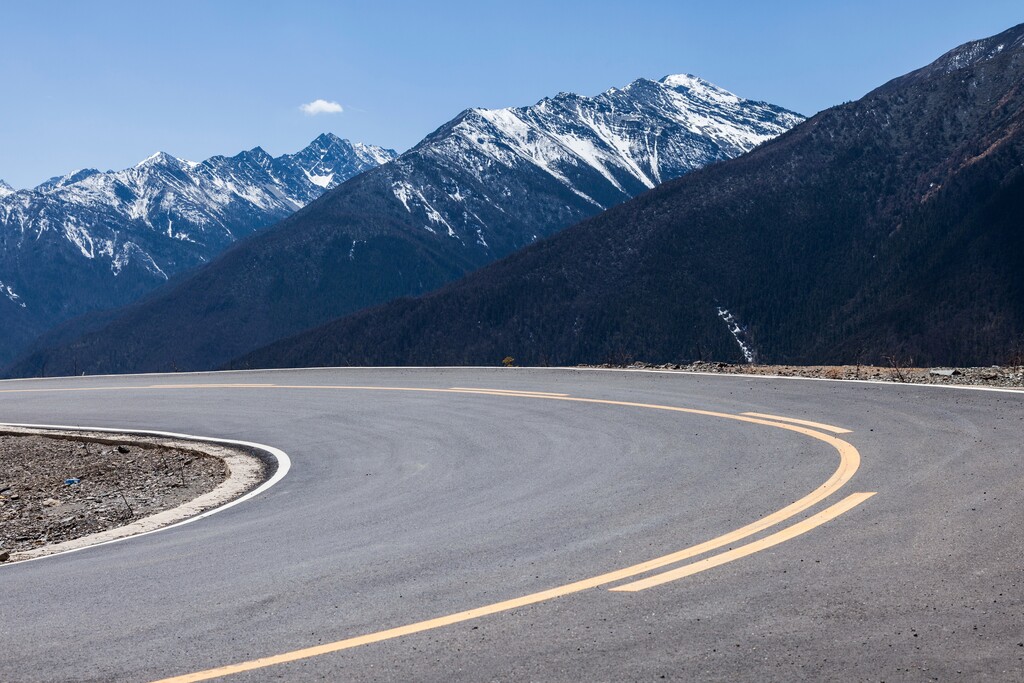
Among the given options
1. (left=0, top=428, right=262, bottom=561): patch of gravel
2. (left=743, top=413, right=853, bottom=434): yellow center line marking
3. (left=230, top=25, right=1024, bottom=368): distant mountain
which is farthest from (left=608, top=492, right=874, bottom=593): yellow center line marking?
(left=230, top=25, right=1024, bottom=368): distant mountain

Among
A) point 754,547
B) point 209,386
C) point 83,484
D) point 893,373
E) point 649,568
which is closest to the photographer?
point 649,568

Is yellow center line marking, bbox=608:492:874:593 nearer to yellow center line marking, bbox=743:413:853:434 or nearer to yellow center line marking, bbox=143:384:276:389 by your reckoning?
yellow center line marking, bbox=743:413:853:434

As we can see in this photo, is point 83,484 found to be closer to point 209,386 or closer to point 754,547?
point 754,547

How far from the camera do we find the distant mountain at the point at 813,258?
454 feet

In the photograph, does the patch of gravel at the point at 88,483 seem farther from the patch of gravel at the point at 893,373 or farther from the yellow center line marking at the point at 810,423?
the patch of gravel at the point at 893,373

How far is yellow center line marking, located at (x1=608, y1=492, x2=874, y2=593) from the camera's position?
20.3ft

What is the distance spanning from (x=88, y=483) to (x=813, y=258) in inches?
6715

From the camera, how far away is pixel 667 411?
1531 centimetres

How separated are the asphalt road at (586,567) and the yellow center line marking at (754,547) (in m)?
0.07

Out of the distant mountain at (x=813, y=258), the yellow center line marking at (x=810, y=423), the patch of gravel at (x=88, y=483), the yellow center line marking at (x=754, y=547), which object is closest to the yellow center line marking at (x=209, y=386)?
the patch of gravel at (x=88, y=483)

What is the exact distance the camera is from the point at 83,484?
545 inches

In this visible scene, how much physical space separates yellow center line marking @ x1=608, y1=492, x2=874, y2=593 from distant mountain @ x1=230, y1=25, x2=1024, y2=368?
12155 centimetres

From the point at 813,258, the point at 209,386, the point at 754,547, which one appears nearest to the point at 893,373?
the point at 754,547

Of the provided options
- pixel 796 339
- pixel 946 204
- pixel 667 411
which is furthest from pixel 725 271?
pixel 667 411
